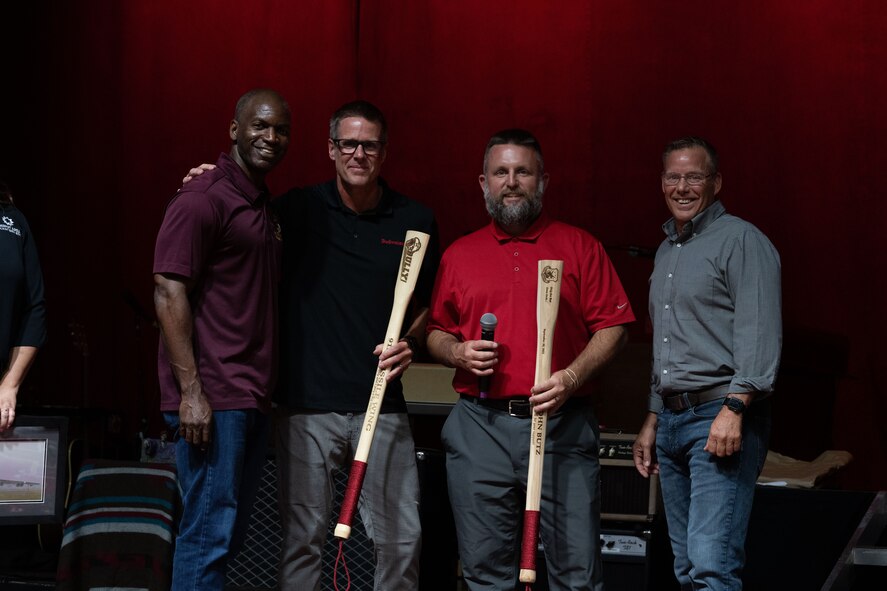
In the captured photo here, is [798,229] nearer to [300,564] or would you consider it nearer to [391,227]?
[391,227]

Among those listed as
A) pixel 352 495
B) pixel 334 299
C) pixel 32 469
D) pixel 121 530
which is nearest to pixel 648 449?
pixel 352 495

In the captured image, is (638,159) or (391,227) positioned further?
(638,159)

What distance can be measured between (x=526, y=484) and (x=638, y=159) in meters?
3.26

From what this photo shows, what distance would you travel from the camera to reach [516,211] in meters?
3.04

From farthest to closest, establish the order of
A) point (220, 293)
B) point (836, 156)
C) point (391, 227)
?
point (836, 156)
point (391, 227)
point (220, 293)

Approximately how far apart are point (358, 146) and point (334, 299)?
446mm

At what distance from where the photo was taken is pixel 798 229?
219 inches

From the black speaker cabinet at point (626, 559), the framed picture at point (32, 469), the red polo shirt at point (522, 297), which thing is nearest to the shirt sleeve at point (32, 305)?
the framed picture at point (32, 469)

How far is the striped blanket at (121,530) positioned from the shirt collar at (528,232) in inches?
48.9

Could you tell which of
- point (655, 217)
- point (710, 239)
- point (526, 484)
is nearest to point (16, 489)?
point (526, 484)

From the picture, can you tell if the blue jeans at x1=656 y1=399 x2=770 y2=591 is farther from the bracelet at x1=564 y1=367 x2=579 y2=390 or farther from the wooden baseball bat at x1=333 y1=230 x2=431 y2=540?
the wooden baseball bat at x1=333 y1=230 x2=431 y2=540

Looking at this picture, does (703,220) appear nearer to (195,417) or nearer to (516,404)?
(516,404)

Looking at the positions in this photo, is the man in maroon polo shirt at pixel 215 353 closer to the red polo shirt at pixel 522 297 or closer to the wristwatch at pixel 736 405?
the red polo shirt at pixel 522 297

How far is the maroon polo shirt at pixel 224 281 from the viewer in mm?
2795
